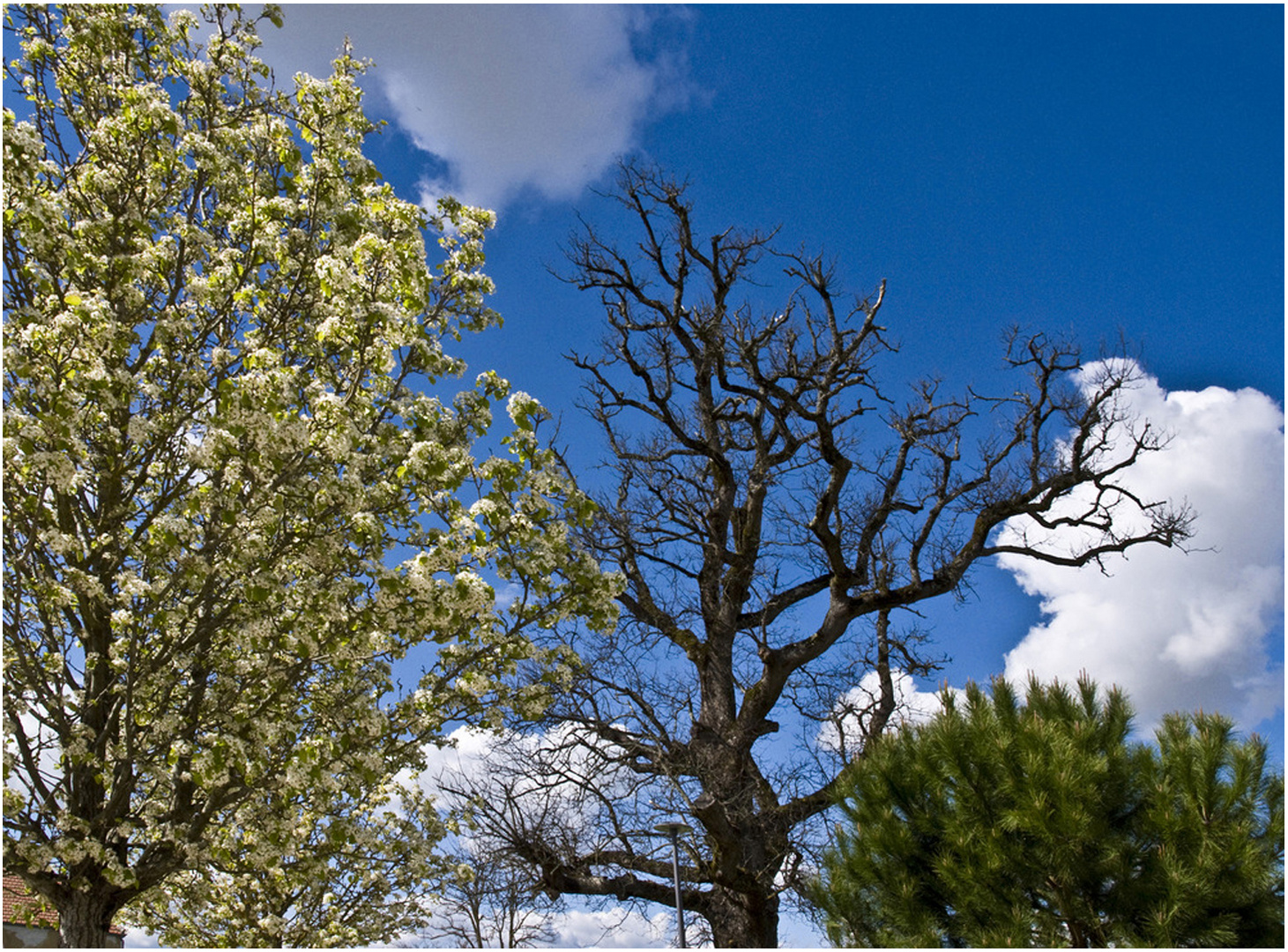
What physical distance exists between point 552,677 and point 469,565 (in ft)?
6.41

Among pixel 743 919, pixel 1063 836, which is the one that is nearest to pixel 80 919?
pixel 743 919

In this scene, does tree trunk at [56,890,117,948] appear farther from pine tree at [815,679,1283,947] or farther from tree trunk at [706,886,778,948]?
tree trunk at [706,886,778,948]

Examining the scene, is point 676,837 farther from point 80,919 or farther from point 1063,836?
point 80,919

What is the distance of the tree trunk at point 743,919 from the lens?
12.6 meters

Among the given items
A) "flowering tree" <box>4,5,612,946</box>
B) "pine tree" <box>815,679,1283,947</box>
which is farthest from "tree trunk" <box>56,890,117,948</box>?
"pine tree" <box>815,679,1283,947</box>

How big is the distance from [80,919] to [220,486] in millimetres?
3852

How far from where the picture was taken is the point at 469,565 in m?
7.85

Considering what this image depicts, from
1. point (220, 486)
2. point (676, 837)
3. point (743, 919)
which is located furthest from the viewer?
point (743, 919)

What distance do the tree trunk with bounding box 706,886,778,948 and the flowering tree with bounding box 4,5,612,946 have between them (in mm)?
5892

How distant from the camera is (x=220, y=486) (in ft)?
24.6

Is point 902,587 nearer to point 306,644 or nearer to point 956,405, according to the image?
point 956,405

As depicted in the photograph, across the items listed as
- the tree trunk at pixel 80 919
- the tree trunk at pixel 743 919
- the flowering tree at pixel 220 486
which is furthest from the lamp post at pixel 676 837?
the tree trunk at pixel 80 919

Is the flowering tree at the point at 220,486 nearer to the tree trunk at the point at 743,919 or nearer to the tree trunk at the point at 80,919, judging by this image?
the tree trunk at the point at 80,919

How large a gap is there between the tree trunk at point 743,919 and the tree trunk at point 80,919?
776cm
